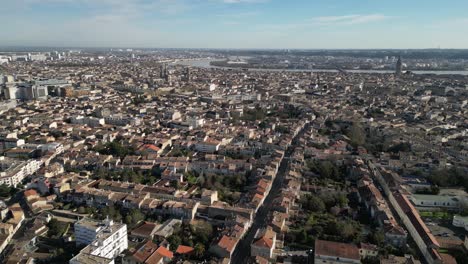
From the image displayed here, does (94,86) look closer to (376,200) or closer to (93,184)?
(93,184)

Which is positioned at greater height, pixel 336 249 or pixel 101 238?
pixel 101 238

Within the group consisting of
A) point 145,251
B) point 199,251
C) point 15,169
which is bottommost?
point 199,251

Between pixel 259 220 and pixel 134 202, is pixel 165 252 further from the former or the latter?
pixel 259 220

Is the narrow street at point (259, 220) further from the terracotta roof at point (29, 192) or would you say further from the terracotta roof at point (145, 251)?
the terracotta roof at point (29, 192)

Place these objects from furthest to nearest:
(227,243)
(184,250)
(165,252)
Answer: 1. (227,243)
2. (184,250)
3. (165,252)

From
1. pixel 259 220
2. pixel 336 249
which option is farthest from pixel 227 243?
pixel 336 249

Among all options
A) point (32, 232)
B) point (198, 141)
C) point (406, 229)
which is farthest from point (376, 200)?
point (32, 232)

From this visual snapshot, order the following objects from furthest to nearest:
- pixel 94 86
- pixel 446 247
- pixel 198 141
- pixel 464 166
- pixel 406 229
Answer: pixel 94 86
pixel 198 141
pixel 464 166
pixel 406 229
pixel 446 247

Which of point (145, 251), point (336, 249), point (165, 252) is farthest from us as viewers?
point (336, 249)
